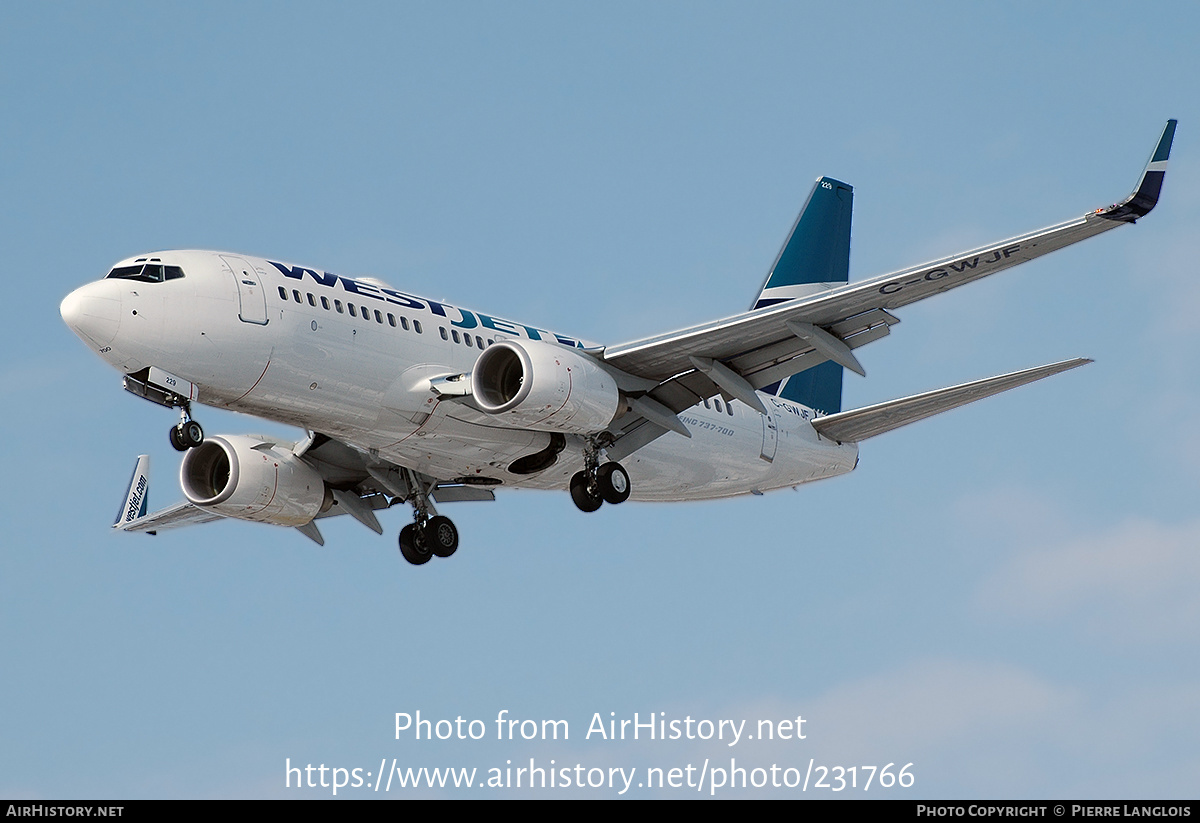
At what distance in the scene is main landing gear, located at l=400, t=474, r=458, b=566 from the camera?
3728 cm

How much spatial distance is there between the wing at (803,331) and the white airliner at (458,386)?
4 cm

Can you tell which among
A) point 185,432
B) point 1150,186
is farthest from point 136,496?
point 1150,186

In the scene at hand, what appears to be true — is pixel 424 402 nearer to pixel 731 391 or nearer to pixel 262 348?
pixel 262 348

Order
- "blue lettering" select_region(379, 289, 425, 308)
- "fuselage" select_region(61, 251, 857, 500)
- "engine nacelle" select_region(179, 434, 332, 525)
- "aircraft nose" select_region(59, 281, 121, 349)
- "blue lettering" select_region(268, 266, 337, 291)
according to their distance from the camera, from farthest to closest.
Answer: "engine nacelle" select_region(179, 434, 332, 525) < "blue lettering" select_region(379, 289, 425, 308) < "blue lettering" select_region(268, 266, 337, 291) < "fuselage" select_region(61, 251, 857, 500) < "aircraft nose" select_region(59, 281, 121, 349)

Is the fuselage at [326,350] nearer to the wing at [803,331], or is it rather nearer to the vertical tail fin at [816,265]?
the wing at [803,331]

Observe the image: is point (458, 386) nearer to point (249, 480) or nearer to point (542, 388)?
point (542, 388)

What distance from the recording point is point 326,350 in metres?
30.3

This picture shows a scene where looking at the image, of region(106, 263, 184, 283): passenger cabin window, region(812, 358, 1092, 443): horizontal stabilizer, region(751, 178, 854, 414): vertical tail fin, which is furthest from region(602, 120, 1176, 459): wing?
region(106, 263, 184, 283): passenger cabin window

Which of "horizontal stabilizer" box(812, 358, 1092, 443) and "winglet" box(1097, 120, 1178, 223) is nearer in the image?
"winglet" box(1097, 120, 1178, 223)

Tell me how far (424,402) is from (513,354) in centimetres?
207

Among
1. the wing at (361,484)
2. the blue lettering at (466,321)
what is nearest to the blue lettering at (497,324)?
the blue lettering at (466,321)

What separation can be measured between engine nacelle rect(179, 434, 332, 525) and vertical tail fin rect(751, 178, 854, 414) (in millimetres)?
12900

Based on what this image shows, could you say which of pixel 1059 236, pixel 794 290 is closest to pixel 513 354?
pixel 1059 236

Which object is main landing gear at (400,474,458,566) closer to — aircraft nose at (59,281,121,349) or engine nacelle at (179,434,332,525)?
engine nacelle at (179,434,332,525)
